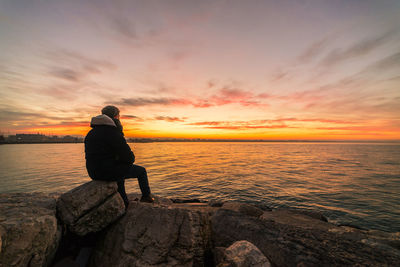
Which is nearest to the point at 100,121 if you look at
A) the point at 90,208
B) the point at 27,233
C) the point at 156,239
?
the point at 90,208

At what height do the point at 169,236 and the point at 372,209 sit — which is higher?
the point at 169,236

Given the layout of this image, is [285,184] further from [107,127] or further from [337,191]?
[107,127]

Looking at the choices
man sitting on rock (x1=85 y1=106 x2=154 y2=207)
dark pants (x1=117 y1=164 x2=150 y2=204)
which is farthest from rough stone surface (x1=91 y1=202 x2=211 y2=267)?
man sitting on rock (x1=85 y1=106 x2=154 y2=207)

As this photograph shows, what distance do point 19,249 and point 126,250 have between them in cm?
182

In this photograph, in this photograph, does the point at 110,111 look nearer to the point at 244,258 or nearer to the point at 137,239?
the point at 137,239

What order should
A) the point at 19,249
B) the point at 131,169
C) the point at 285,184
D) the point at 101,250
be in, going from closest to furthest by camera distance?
the point at 19,249
the point at 101,250
the point at 131,169
the point at 285,184

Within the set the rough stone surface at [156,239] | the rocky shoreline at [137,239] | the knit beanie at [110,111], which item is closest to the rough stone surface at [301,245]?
the rocky shoreline at [137,239]

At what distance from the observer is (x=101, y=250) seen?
4.00 metres

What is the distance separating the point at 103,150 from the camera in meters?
4.39

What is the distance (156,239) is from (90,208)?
1.89 metres

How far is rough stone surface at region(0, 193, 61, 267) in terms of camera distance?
9.21 ft

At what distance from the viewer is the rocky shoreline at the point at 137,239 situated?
325 centimetres

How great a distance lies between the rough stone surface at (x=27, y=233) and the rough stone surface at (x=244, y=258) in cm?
357

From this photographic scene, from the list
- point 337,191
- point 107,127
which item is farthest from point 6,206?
point 337,191
